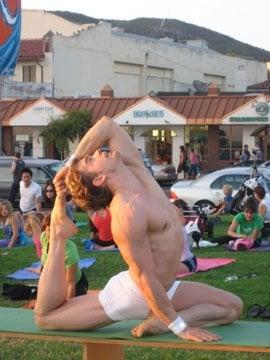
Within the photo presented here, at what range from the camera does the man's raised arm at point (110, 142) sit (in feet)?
19.2

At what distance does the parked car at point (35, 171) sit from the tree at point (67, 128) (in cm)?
1991

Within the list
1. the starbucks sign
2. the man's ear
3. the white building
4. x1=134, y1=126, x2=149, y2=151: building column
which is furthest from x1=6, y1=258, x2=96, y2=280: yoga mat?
the white building

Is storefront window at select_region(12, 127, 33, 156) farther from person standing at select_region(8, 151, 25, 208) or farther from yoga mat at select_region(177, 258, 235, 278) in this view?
yoga mat at select_region(177, 258, 235, 278)

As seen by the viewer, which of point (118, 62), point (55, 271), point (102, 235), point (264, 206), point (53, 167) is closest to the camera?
point (55, 271)

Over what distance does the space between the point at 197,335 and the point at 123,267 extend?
6985 millimetres

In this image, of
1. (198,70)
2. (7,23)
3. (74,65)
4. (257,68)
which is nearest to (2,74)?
(7,23)

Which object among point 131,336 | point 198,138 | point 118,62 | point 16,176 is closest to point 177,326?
point 131,336

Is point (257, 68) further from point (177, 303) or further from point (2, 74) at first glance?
point (177, 303)

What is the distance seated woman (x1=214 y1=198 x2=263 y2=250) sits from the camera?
48.2 ft

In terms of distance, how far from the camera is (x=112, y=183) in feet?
17.7

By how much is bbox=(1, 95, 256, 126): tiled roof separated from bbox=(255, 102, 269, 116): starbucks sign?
2.15ft

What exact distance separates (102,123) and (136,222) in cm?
104

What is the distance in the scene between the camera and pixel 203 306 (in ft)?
18.6

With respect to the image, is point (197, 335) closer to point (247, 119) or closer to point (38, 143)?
point (247, 119)
